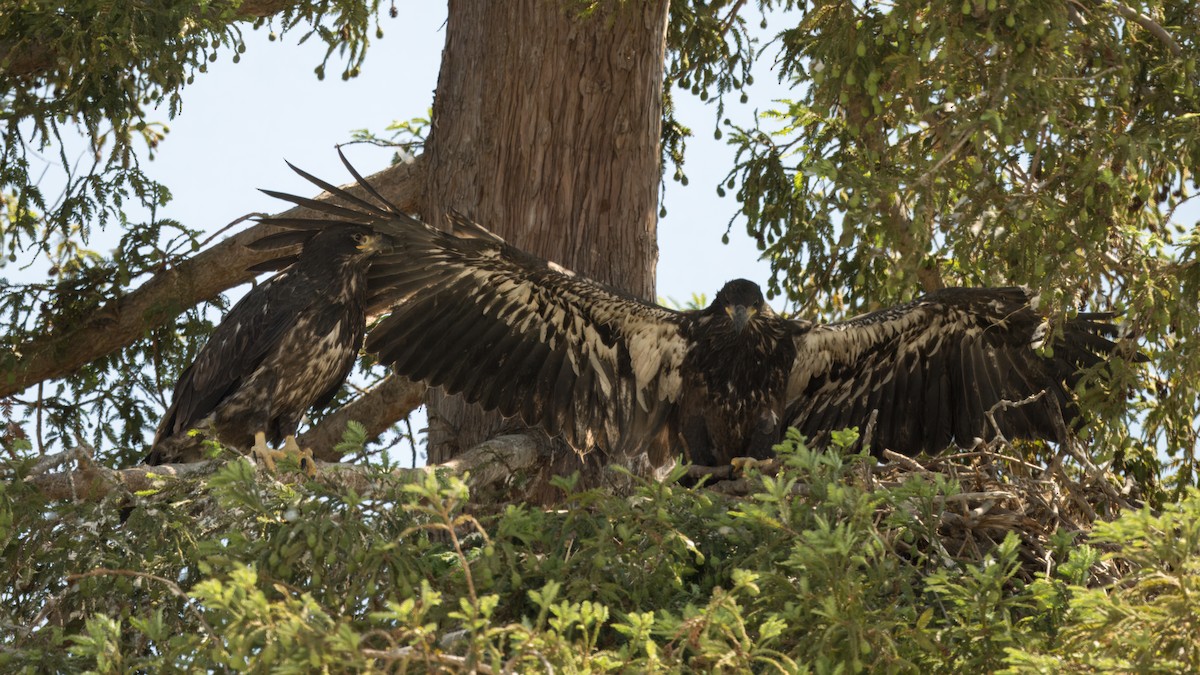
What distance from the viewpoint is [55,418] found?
808 cm

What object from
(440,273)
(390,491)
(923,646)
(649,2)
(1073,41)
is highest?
(649,2)

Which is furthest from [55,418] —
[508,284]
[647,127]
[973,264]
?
[973,264]

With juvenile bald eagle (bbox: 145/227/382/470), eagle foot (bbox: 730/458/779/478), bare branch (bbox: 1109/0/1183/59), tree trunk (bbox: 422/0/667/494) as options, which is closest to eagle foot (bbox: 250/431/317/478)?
juvenile bald eagle (bbox: 145/227/382/470)

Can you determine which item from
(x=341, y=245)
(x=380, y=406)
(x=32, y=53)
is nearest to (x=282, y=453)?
(x=341, y=245)

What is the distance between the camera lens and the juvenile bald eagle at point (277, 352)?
7066mm

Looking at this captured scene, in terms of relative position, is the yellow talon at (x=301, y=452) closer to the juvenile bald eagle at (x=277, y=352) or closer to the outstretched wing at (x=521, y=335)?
the juvenile bald eagle at (x=277, y=352)

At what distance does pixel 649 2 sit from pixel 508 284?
2437 millimetres

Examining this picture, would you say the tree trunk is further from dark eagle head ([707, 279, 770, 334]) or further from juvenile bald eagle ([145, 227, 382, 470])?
dark eagle head ([707, 279, 770, 334])

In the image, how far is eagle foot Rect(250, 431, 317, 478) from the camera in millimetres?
5245

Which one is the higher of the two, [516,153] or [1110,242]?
[516,153]

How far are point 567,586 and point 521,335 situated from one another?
8.70 feet

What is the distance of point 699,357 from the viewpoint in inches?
276

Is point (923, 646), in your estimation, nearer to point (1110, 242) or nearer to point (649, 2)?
point (1110, 242)

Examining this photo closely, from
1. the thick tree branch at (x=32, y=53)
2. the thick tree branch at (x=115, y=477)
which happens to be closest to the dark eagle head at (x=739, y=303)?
the thick tree branch at (x=115, y=477)
